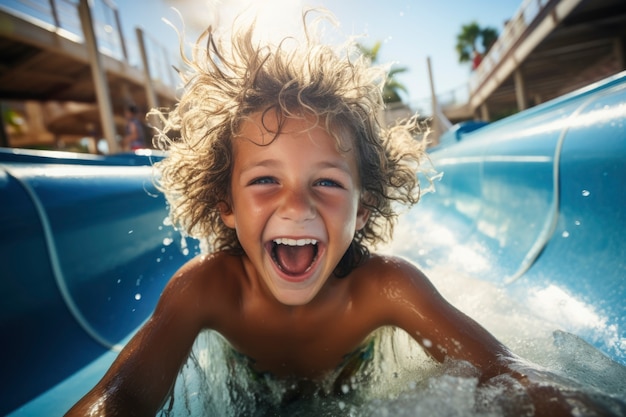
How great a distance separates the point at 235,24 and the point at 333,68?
401 mm

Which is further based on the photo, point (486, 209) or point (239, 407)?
point (486, 209)

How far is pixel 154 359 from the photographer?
1.05 meters

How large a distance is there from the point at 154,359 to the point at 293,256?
499 millimetres

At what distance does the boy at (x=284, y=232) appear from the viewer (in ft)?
3.59

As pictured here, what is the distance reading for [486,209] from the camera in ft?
9.91

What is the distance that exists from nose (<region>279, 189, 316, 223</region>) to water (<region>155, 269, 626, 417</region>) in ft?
1.78

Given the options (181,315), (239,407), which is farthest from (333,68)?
(239,407)

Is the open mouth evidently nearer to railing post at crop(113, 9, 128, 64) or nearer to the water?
the water

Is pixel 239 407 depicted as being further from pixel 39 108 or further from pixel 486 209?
pixel 39 108

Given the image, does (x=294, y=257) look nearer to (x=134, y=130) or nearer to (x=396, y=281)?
(x=396, y=281)

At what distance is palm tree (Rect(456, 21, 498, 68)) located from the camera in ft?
100

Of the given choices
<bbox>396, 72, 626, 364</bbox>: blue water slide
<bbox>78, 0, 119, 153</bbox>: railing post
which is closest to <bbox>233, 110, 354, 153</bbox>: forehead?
<bbox>396, 72, 626, 364</bbox>: blue water slide

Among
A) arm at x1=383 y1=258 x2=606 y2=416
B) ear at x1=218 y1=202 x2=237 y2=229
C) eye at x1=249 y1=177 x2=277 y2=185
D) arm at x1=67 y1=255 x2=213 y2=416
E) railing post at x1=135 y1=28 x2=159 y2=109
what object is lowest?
arm at x1=383 y1=258 x2=606 y2=416

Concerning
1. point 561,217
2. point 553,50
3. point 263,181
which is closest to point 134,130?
point 263,181
